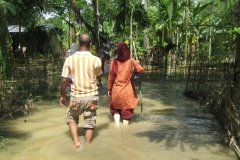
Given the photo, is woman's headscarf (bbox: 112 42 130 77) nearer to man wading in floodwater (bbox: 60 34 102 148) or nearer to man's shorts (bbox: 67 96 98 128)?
man wading in floodwater (bbox: 60 34 102 148)

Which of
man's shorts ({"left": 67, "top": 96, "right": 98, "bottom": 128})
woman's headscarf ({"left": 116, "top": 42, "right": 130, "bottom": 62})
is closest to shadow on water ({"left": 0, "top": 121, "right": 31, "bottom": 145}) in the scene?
man's shorts ({"left": 67, "top": 96, "right": 98, "bottom": 128})

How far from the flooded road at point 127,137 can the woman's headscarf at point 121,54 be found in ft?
3.59

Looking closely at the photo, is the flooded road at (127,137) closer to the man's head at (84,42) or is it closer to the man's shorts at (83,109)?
the man's shorts at (83,109)

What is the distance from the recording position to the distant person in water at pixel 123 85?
334 inches

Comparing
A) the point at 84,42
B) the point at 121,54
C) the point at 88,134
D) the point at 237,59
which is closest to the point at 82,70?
the point at 84,42

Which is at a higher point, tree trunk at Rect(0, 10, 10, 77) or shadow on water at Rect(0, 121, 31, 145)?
tree trunk at Rect(0, 10, 10, 77)

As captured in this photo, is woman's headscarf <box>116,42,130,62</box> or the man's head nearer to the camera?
the man's head

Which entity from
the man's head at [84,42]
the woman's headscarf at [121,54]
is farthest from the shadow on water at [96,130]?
the man's head at [84,42]

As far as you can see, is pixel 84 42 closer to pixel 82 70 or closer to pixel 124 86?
pixel 82 70

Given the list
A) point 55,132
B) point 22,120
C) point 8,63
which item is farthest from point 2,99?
point 8,63

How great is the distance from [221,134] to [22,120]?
388 cm

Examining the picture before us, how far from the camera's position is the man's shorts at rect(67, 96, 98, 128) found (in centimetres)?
693

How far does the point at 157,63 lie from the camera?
19.1 meters

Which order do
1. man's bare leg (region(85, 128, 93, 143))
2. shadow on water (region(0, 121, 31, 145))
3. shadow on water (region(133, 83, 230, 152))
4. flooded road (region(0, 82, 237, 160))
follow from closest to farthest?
flooded road (region(0, 82, 237, 160))
man's bare leg (region(85, 128, 93, 143))
shadow on water (region(133, 83, 230, 152))
shadow on water (region(0, 121, 31, 145))
